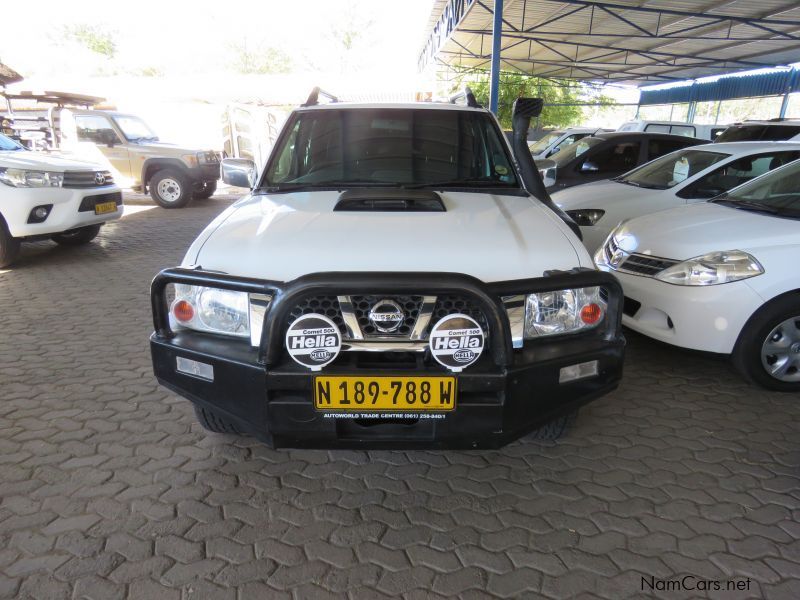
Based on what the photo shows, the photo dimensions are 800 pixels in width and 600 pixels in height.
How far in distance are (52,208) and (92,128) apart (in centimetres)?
577

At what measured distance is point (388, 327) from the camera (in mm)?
2242

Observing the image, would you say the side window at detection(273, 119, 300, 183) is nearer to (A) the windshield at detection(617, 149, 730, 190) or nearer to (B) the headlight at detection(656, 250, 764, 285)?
(B) the headlight at detection(656, 250, 764, 285)

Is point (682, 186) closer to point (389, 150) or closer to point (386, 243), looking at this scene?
point (389, 150)

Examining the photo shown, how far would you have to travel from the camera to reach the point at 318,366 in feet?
7.14

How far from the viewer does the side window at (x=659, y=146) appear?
892 centimetres

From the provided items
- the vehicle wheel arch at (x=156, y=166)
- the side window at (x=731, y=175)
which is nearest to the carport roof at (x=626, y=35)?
the vehicle wheel arch at (x=156, y=166)

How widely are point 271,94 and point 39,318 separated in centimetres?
1912

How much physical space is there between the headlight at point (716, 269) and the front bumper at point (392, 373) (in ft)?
5.03

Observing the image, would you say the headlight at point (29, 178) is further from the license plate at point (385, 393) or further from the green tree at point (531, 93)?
the green tree at point (531, 93)

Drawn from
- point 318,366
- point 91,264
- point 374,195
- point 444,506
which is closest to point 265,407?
point 318,366

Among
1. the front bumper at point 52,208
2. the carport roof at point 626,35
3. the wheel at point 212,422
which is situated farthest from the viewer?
the carport roof at point 626,35

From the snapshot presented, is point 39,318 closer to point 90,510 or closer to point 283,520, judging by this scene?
point 90,510

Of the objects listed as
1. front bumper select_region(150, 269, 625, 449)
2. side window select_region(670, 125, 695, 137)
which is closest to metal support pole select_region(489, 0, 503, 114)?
side window select_region(670, 125, 695, 137)

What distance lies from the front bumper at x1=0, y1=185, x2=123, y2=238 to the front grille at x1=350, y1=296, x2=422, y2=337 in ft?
19.7
